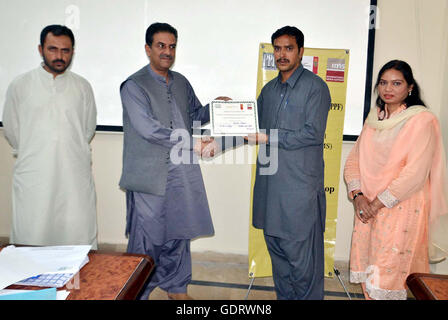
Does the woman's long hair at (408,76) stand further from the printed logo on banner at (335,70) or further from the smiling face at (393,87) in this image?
the printed logo on banner at (335,70)

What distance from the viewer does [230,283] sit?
9.25ft

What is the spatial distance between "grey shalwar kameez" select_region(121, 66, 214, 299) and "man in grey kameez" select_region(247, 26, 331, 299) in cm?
48

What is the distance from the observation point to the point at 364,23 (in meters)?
2.82

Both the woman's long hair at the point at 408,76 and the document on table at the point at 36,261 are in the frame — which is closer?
the document on table at the point at 36,261

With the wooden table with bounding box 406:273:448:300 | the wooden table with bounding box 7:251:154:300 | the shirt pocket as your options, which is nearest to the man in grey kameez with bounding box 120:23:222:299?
the shirt pocket

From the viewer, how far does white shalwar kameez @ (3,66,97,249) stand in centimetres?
238

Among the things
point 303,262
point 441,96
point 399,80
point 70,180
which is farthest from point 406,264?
point 70,180

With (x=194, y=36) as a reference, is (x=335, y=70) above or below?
below

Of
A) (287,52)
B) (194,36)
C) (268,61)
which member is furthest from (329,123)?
(194,36)

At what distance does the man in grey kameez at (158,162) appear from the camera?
7.27 ft

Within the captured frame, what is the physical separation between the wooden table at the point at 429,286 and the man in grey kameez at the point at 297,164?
941mm

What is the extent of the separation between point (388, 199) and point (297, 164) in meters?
0.54

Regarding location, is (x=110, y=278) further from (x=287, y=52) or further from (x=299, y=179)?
(x=287, y=52)

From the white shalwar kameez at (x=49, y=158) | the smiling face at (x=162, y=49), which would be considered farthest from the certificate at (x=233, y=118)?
the white shalwar kameez at (x=49, y=158)
